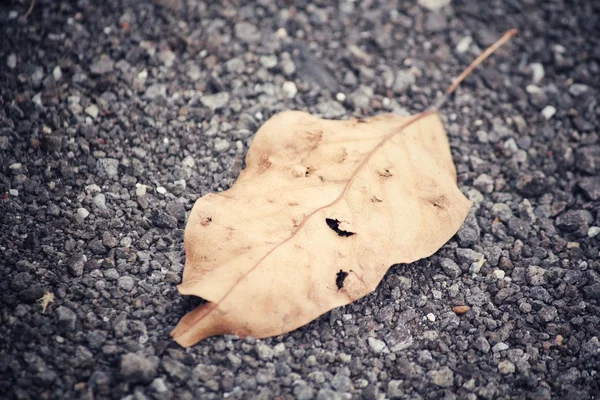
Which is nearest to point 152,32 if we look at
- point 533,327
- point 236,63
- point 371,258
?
point 236,63

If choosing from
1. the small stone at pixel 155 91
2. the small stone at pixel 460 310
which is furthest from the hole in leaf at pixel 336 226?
the small stone at pixel 155 91

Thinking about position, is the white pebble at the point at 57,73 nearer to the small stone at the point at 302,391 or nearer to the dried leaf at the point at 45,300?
the dried leaf at the point at 45,300

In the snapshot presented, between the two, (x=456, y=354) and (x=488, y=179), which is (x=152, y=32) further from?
(x=456, y=354)

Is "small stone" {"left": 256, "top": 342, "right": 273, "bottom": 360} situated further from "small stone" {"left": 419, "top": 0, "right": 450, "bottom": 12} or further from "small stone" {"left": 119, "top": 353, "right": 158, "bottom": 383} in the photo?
"small stone" {"left": 419, "top": 0, "right": 450, "bottom": 12}

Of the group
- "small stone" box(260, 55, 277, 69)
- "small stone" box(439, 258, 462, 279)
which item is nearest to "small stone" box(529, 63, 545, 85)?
"small stone" box(439, 258, 462, 279)

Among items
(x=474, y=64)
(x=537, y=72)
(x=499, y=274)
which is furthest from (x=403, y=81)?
(x=499, y=274)
